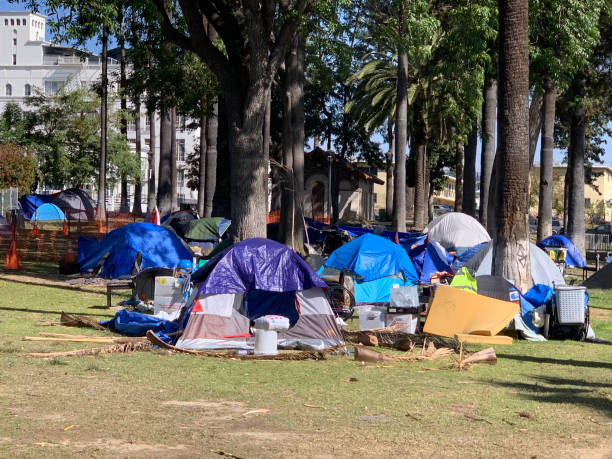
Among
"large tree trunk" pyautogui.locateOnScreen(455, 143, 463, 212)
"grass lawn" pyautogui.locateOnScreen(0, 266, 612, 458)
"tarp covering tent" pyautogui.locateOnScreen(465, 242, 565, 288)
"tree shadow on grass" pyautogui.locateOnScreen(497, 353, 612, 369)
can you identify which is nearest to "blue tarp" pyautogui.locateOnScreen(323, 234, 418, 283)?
"tarp covering tent" pyautogui.locateOnScreen(465, 242, 565, 288)

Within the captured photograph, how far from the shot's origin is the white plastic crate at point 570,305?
1366 cm

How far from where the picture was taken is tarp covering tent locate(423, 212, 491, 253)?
28422mm

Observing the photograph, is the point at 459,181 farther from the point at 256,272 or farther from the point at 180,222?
the point at 256,272

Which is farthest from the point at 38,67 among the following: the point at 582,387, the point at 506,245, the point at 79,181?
the point at 582,387

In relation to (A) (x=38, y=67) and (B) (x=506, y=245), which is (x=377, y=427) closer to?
(B) (x=506, y=245)

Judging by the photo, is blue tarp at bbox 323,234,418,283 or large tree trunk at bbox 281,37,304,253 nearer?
blue tarp at bbox 323,234,418,283

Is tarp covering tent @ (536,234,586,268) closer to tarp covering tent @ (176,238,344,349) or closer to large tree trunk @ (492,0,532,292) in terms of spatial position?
large tree trunk @ (492,0,532,292)

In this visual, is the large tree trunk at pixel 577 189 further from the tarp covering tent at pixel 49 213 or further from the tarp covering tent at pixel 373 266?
the tarp covering tent at pixel 49 213

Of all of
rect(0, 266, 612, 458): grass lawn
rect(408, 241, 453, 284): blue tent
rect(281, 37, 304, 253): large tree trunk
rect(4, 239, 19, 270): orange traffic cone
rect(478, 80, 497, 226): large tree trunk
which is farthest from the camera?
rect(478, 80, 497, 226): large tree trunk

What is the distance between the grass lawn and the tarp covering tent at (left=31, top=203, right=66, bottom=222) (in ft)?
113

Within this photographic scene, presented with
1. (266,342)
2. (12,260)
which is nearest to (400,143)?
(12,260)

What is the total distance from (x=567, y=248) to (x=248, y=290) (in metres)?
17.6

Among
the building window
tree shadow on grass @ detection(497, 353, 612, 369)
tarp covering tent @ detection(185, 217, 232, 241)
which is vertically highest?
the building window

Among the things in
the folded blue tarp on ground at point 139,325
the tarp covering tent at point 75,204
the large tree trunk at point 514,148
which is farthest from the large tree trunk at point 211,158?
the folded blue tarp on ground at point 139,325
